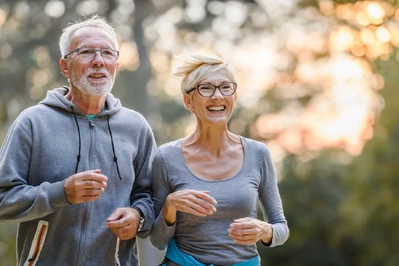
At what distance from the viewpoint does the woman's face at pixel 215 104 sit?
14.1 feet

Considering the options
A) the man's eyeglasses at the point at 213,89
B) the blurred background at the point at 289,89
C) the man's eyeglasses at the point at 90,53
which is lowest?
the blurred background at the point at 289,89

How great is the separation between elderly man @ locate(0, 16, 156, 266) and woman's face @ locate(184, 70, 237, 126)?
46cm

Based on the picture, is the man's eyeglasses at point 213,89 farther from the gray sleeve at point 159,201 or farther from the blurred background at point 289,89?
the blurred background at point 289,89

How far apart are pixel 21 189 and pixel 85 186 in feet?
1.29

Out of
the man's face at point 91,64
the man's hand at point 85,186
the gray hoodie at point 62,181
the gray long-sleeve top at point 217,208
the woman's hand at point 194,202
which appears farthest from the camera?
the man's face at point 91,64

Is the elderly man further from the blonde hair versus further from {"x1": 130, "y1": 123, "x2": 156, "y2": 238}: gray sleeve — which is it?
the blonde hair

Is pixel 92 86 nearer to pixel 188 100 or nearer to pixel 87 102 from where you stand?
pixel 87 102

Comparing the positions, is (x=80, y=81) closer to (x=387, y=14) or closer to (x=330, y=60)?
(x=387, y=14)

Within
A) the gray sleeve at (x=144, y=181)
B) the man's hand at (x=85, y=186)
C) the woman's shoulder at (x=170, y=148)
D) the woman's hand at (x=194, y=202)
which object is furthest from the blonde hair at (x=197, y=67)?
the man's hand at (x=85, y=186)

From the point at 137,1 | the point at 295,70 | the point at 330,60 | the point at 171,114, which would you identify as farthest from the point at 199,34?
the point at 295,70

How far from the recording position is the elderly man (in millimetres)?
4172

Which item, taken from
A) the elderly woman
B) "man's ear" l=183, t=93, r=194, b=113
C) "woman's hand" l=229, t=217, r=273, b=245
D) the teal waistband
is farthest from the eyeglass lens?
the teal waistband

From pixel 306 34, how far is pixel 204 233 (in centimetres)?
1386

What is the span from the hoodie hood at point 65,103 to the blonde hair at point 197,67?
42cm
